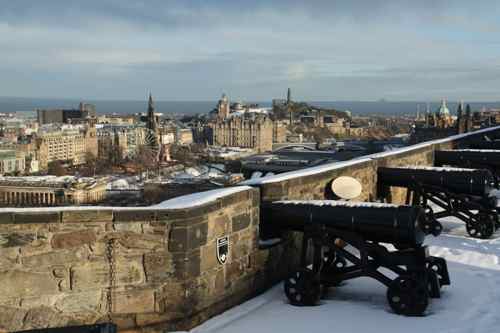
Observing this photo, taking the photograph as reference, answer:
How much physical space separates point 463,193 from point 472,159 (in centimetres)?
190

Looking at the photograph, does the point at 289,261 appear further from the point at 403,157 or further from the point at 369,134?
the point at 369,134

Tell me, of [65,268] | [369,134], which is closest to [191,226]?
[65,268]

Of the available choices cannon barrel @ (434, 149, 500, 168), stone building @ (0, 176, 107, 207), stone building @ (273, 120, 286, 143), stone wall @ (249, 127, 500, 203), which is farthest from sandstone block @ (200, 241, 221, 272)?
stone building @ (273, 120, 286, 143)

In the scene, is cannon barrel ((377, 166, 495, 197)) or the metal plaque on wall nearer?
the metal plaque on wall

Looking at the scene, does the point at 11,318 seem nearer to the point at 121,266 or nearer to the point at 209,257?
the point at 121,266

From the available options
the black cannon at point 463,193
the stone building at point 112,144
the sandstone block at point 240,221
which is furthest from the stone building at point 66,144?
the sandstone block at point 240,221

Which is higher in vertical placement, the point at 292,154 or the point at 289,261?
the point at 289,261

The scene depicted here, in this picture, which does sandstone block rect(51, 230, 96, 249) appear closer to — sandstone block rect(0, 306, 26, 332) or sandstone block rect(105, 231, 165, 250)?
sandstone block rect(105, 231, 165, 250)

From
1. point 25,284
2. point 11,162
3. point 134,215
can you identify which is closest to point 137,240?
point 134,215

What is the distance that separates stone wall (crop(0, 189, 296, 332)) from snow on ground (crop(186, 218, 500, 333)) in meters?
0.25

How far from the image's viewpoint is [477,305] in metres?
3.63

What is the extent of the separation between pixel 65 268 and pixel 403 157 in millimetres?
4776

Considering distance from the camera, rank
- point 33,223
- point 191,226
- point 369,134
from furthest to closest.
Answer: point 369,134 < point 191,226 < point 33,223

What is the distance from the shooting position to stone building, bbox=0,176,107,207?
5075 cm
